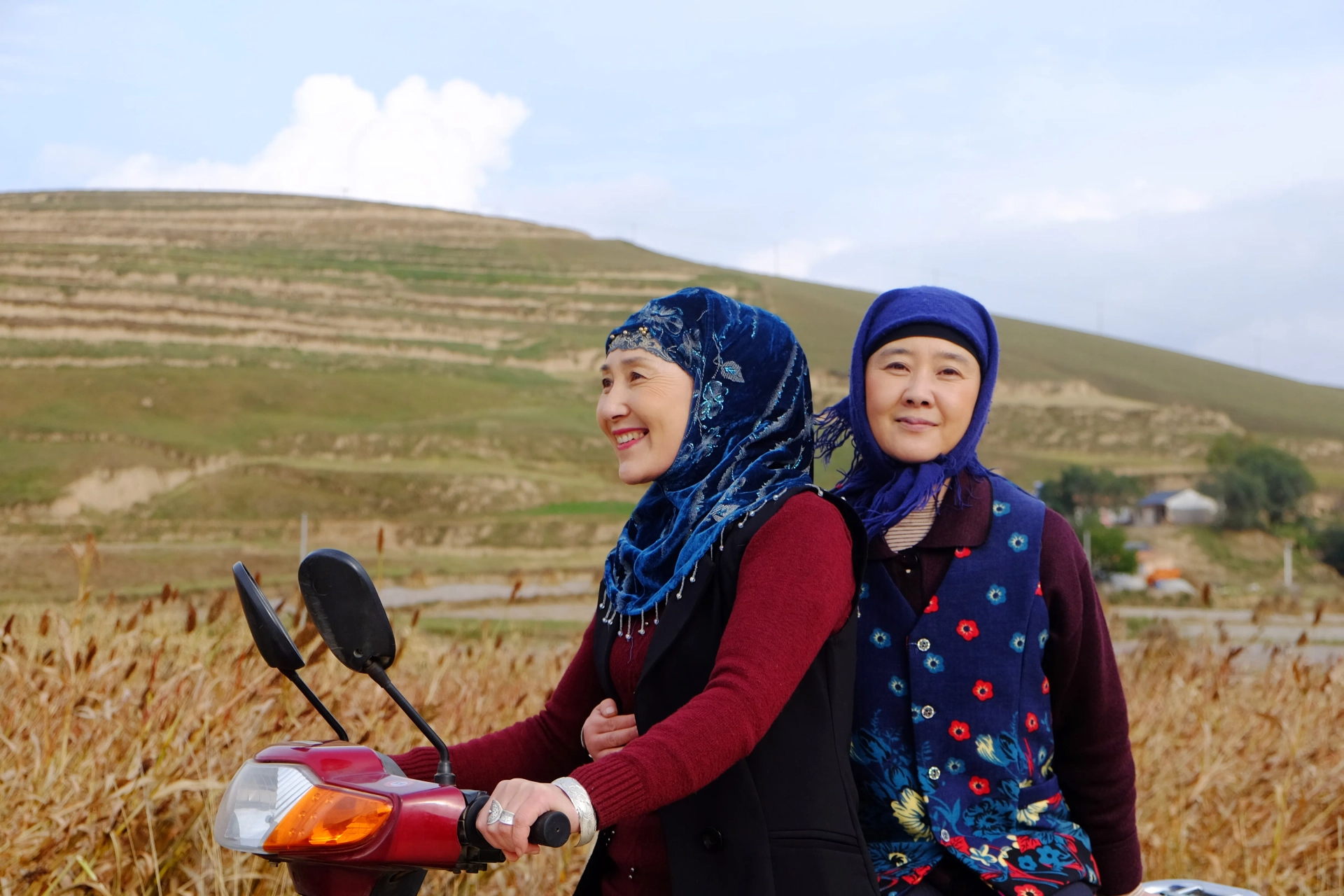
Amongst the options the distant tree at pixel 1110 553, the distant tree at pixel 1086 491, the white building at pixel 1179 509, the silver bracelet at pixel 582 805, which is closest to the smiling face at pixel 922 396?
the silver bracelet at pixel 582 805

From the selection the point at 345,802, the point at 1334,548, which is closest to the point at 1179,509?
the point at 1334,548

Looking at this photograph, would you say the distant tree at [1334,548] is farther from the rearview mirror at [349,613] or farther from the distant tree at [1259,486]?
the rearview mirror at [349,613]

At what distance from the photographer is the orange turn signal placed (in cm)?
147

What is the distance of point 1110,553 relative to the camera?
32.1m

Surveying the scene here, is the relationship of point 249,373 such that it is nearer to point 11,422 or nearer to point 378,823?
point 11,422

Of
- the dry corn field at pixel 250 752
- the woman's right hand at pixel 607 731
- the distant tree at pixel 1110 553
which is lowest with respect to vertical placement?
the distant tree at pixel 1110 553

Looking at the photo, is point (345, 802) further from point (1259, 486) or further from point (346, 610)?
point (1259, 486)

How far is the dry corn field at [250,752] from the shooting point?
2.90 metres

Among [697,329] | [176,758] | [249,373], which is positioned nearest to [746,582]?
[697,329]

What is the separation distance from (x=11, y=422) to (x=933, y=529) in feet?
165

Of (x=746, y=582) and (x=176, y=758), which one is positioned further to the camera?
(x=176, y=758)

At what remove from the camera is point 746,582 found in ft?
6.06

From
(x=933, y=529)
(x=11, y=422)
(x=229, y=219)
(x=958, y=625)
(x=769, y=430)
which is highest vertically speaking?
(x=229, y=219)

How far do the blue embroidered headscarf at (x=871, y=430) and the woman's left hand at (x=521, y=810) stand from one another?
2.98ft
